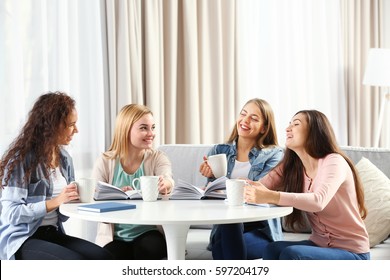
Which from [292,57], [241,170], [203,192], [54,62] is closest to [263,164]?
[241,170]

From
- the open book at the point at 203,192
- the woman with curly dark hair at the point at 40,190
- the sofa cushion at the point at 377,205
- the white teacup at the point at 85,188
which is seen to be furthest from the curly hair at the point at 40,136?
the sofa cushion at the point at 377,205

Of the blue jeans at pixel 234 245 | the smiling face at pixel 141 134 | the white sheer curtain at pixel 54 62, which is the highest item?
the white sheer curtain at pixel 54 62

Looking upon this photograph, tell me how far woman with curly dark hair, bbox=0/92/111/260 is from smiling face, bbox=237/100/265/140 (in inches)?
29.9

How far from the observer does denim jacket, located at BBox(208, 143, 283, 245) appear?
246 centimetres

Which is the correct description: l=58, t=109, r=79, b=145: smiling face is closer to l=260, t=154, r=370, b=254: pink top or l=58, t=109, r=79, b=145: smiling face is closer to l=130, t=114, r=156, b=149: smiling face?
l=130, t=114, r=156, b=149: smiling face

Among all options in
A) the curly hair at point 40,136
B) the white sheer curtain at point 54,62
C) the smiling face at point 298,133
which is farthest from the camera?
the white sheer curtain at point 54,62

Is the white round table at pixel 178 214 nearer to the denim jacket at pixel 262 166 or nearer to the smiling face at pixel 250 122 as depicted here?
the denim jacket at pixel 262 166

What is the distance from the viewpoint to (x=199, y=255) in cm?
253

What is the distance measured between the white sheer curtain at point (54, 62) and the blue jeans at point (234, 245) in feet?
3.46

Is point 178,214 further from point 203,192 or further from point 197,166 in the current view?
point 197,166

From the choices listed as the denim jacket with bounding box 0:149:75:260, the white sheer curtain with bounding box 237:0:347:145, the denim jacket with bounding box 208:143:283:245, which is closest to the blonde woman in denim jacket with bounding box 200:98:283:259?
the denim jacket with bounding box 208:143:283:245

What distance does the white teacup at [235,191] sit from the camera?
1.99m

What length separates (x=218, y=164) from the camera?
230cm

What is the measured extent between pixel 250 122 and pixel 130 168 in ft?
1.86
